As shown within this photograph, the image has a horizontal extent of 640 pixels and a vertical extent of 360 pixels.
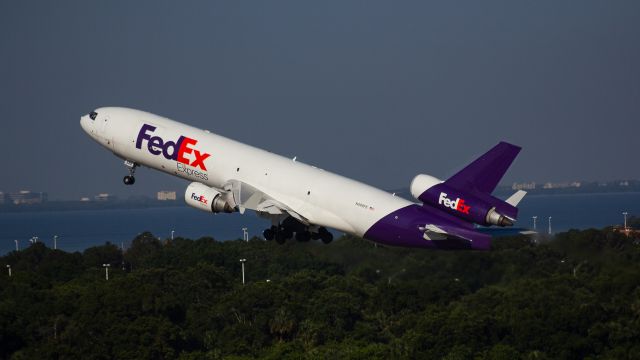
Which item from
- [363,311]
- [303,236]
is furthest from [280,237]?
[363,311]

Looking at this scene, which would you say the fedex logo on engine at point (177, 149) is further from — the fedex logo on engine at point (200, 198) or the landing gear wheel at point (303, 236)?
the landing gear wheel at point (303, 236)

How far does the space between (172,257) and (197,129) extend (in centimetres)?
11253

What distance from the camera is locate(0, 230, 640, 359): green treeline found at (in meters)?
111

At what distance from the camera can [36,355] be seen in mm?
111812

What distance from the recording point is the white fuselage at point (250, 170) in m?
64.6

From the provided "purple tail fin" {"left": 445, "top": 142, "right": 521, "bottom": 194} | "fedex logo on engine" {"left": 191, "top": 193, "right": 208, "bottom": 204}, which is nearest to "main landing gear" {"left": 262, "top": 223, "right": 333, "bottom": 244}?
"fedex logo on engine" {"left": 191, "top": 193, "right": 208, "bottom": 204}

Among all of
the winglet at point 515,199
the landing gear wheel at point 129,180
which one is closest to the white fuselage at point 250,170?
the landing gear wheel at point 129,180

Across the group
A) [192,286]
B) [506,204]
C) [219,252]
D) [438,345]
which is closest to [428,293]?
[438,345]

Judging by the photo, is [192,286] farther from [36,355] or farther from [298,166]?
[298,166]

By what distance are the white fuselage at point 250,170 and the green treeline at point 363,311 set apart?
2882 centimetres

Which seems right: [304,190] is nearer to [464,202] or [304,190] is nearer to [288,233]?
[288,233]

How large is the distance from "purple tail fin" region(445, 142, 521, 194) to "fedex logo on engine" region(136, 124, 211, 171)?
16.2 meters

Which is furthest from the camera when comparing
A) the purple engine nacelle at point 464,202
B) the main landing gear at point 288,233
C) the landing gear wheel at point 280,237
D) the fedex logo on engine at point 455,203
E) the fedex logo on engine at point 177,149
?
the landing gear wheel at point 280,237

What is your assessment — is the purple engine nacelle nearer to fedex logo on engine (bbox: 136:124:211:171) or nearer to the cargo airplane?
the cargo airplane
